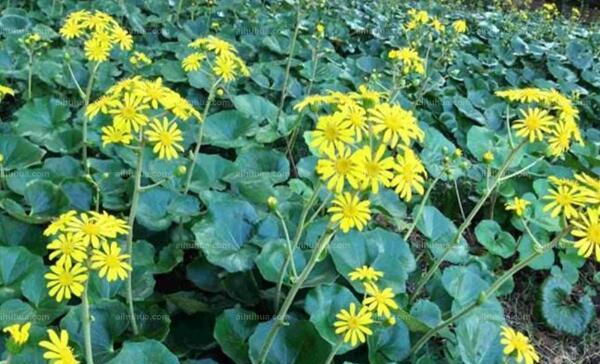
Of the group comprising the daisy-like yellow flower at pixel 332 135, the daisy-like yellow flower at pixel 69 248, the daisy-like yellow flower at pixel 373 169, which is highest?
the daisy-like yellow flower at pixel 332 135

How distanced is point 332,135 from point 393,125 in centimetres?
14

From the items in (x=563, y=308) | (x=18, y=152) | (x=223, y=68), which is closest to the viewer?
(x=223, y=68)

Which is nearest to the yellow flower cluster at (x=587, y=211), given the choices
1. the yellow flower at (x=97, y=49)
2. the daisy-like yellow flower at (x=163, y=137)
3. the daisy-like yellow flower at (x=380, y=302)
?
the daisy-like yellow flower at (x=380, y=302)

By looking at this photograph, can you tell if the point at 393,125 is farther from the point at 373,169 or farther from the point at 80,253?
the point at 80,253

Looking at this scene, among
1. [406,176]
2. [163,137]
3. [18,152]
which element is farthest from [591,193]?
[18,152]

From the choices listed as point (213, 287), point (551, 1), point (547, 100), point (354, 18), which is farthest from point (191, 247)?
point (551, 1)

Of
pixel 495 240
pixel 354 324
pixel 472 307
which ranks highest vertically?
pixel 354 324

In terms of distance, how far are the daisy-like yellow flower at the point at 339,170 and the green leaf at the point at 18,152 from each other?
132 centimetres

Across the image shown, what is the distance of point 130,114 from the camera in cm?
140

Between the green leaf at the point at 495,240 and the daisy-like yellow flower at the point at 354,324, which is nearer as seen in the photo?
the daisy-like yellow flower at the point at 354,324

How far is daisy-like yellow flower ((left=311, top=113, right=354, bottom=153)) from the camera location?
1.24 meters

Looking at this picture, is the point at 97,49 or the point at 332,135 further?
the point at 97,49

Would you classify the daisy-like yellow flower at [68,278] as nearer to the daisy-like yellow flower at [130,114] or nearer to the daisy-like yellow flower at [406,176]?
the daisy-like yellow flower at [130,114]

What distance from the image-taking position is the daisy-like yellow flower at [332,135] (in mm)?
1239
